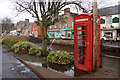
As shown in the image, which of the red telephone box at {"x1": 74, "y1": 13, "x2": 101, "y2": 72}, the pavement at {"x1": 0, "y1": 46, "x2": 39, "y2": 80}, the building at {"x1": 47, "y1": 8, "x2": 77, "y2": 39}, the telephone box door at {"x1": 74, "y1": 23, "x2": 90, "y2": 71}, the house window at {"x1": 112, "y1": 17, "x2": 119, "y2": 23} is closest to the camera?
the red telephone box at {"x1": 74, "y1": 13, "x2": 101, "y2": 72}

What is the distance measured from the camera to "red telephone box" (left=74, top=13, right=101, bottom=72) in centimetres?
432

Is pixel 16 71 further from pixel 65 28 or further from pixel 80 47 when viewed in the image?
pixel 65 28

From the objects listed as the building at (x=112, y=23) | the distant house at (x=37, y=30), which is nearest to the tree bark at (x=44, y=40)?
the building at (x=112, y=23)

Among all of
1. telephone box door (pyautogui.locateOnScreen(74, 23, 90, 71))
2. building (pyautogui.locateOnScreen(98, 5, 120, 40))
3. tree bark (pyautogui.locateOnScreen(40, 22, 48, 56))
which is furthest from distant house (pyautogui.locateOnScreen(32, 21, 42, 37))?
telephone box door (pyautogui.locateOnScreen(74, 23, 90, 71))

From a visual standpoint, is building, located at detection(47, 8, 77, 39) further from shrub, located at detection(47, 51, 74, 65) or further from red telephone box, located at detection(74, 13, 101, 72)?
red telephone box, located at detection(74, 13, 101, 72)

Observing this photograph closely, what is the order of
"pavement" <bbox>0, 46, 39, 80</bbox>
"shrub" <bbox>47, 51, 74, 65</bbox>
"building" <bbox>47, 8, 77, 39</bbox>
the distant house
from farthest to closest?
the distant house
"building" <bbox>47, 8, 77, 39</bbox>
"shrub" <bbox>47, 51, 74, 65</bbox>
"pavement" <bbox>0, 46, 39, 80</bbox>

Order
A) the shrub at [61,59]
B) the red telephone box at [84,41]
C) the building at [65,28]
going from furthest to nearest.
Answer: the building at [65,28], the shrub at [61,59], the red telephone box at [84,41]

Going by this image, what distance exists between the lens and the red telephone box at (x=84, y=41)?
4.32m

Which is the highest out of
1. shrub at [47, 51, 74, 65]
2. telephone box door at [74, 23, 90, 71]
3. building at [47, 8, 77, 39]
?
building at [47, 8, 77, 39]

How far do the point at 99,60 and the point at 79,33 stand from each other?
5.12 feet

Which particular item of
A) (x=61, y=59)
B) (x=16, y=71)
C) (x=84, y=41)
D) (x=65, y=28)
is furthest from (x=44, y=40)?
(x=65, y=28)

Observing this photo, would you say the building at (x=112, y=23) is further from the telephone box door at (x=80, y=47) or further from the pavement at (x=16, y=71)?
the pavement at (x=16, y=71)

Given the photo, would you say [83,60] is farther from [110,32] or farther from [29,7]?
[110,32]

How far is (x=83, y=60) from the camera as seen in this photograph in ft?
16.3
